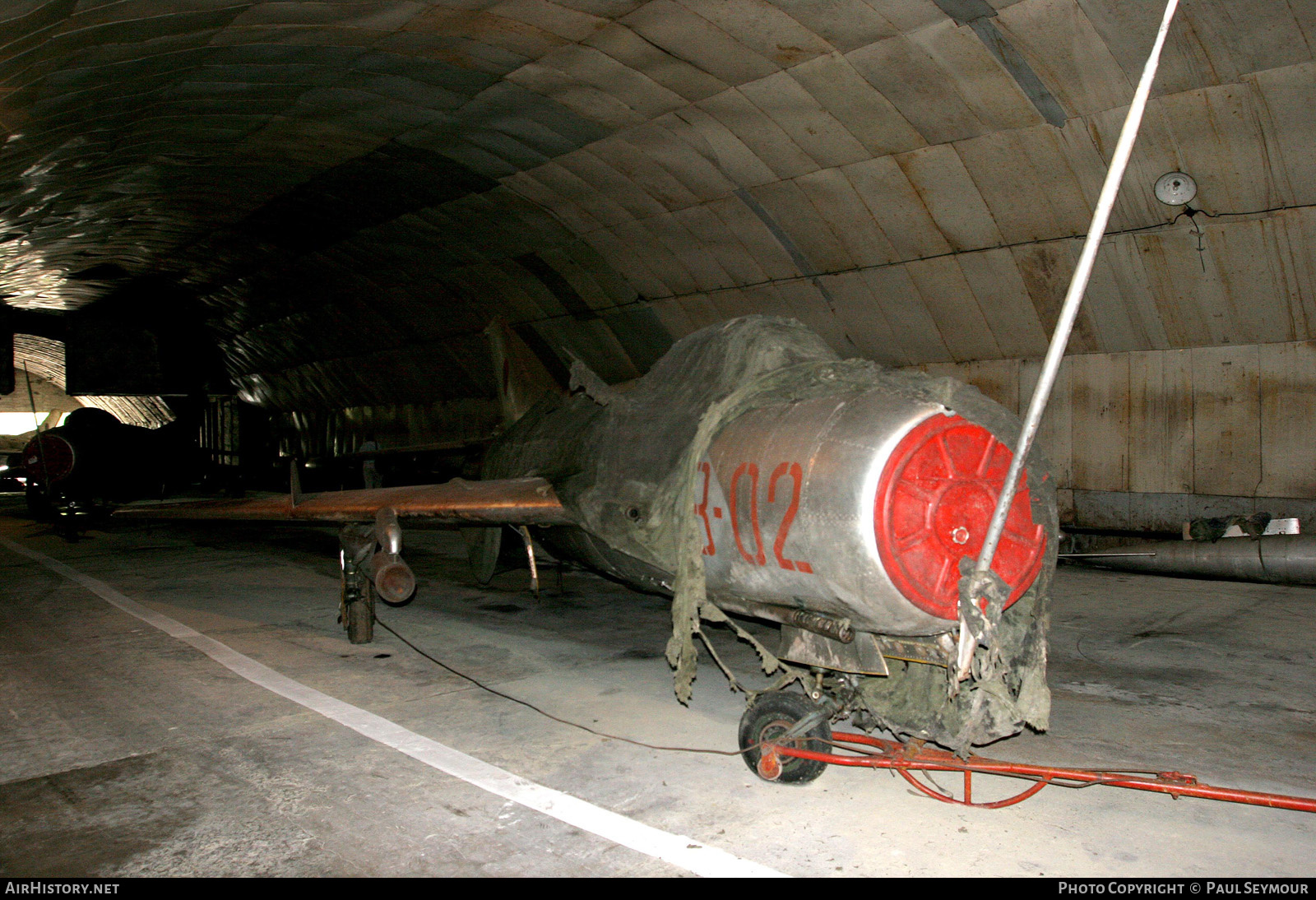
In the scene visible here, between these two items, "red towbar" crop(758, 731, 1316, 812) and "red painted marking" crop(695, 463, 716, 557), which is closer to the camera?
"red towbar" crop(758, 731, 1316, 812)

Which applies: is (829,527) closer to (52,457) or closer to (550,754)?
(550,754)

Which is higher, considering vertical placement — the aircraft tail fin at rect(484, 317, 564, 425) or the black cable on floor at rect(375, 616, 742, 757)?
the aircraft tail fin at rect(484, 317, 564, 425)

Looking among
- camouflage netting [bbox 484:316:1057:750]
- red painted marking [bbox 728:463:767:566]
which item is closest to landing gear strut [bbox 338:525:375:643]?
camouflage netting [bbox 484:316:1057:750]

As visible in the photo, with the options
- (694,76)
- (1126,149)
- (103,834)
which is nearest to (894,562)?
(1126,149)

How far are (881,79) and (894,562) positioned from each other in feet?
26.8

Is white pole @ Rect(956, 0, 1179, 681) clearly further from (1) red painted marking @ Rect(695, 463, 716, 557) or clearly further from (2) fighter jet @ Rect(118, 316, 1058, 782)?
(1) red painted marking @ Rect(695, 463, 716, 557)

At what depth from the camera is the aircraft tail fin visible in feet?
36.6

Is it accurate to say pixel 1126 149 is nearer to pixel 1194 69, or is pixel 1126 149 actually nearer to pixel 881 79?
pixel 1194 69

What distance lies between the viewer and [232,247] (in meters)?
23.2

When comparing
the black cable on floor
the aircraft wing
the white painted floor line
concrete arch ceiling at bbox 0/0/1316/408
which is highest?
concrete arch ceiling at bbox 0/0/1316/408

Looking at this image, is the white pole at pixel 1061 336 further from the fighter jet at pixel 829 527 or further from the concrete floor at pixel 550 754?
the concrete floor at pixel 550 754

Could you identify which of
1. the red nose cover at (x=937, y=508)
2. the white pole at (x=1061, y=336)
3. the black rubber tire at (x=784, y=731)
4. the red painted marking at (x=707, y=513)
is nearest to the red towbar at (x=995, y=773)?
the black rubber tire at (x=784, y=731)

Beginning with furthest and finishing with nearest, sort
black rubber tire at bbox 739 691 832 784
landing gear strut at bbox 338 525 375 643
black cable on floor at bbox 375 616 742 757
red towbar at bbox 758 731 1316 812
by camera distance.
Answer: landing gear strut at bbox 338 525 375 643
black cable on floor at bbox 375 616 742 757
black rubber tire at bbox 739 691 832 784
red towbar at bbox 758 731 1316 812

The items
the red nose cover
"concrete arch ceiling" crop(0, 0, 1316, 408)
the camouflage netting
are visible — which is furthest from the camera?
"concrete arch ceiling" crop(0, 0, 1316, 408)
